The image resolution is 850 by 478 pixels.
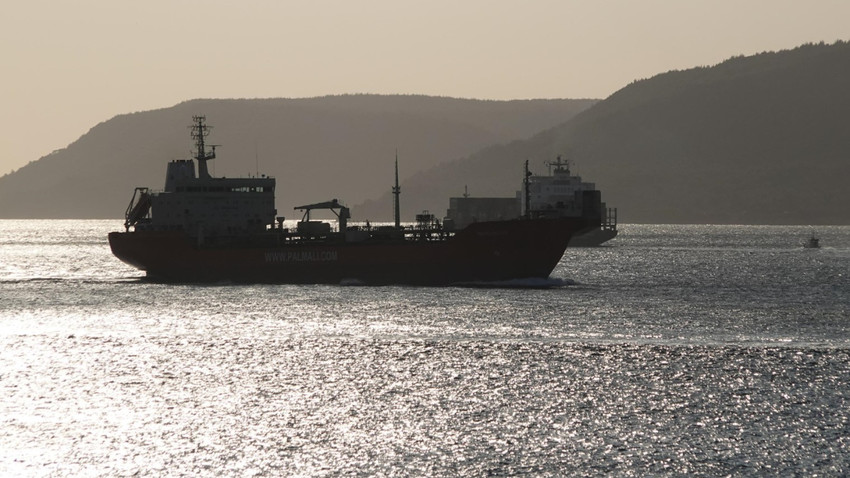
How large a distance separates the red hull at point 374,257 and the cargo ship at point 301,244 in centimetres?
7

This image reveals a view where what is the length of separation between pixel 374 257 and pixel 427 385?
42759mm

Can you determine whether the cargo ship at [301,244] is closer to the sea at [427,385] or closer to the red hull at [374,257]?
the red hull at [374,257]

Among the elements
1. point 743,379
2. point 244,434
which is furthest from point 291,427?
point 743,379

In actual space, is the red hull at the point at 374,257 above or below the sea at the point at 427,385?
above

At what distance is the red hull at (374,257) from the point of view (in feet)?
262

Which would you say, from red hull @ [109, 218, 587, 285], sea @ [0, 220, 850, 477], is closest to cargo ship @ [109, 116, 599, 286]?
red hull @ [109, 218, 587, 285]

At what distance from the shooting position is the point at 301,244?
86.0 metres

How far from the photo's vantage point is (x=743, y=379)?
42.2 metres

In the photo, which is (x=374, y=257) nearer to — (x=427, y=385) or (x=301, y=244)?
(x=301, y=244)

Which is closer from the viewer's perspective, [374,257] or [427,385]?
[427,385]

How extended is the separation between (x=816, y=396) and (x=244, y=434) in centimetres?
1922

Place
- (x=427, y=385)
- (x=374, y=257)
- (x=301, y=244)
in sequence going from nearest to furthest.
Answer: (x=427, y=385), (x=374, y=257), (x=301, y=244)

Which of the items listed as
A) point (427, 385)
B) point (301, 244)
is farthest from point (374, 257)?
point (427, 385)

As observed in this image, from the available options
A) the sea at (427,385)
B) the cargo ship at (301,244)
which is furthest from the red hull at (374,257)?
the sea at (427,385)
